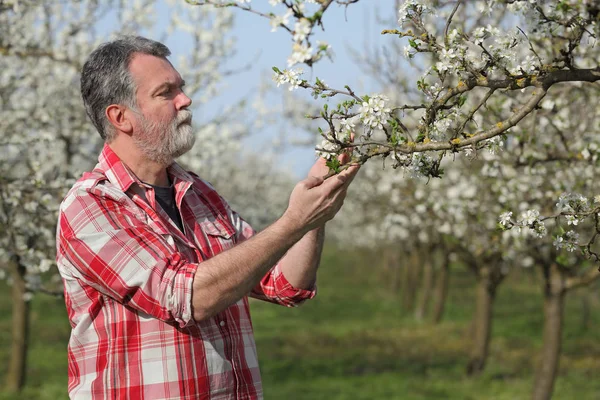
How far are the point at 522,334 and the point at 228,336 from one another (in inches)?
620

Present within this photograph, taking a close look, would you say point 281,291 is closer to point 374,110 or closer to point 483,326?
point 374,110

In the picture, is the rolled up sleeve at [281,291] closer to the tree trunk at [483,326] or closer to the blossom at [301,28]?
the blossom at [301,28]

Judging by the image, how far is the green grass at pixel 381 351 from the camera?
11656 millimetres

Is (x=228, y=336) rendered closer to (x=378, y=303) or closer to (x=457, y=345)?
(x=457, y=345)

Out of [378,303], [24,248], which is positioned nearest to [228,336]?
[24,248]

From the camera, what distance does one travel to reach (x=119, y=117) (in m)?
3.13

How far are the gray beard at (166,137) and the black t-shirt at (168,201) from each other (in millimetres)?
180

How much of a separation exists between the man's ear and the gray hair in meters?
0.02

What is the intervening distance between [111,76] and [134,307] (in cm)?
98

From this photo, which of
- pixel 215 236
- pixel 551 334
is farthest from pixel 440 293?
pixel 215 236

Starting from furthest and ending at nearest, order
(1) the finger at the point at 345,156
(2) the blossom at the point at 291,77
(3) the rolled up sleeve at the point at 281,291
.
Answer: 1. (3) the rolled up sleeve at the point at 281,291
2. (1) the finger at the point at 345,156
3. (2) the blossom at the point at 291,77

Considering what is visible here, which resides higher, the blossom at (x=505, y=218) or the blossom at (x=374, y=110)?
the blossom at (x=374, y=110)

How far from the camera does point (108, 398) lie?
9.39ft

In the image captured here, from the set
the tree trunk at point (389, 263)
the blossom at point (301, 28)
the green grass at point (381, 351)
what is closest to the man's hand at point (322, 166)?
the blossom at point (301, 28)
